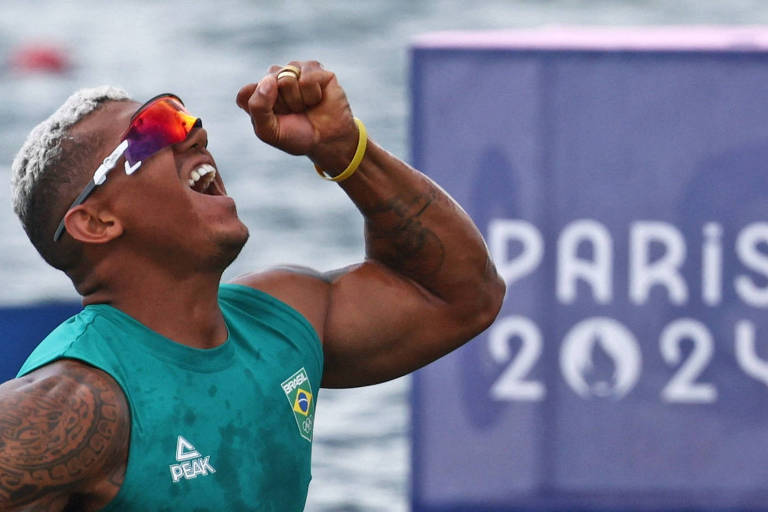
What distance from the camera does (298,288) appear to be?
351cm

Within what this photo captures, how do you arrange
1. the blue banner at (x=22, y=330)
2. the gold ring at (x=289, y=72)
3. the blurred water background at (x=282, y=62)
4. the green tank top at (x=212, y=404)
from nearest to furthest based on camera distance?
the green tank top at (x=212, y=404), the gold ring at (x=289, y=72), the blue banner at (x=22, y=330), the blurred water background at (x=282, y=62)

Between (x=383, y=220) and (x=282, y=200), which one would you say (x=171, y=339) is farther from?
(x=282, y=200)

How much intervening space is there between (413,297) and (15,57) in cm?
1337

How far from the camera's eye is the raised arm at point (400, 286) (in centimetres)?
350

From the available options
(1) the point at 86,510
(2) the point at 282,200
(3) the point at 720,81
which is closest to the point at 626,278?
(3) the point at 720,81

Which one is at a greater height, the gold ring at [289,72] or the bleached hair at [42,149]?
the gold ring at [289,72]

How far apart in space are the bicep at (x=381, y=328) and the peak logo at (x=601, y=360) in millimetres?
1623

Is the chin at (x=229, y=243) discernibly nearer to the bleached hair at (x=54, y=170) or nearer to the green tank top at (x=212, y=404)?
the green tank top at (x=212, y=404)

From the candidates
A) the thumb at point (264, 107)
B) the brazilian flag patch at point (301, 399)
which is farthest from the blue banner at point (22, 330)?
the thumb at point (264, 107)

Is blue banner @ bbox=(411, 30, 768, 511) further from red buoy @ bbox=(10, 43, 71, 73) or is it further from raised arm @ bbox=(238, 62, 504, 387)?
red buoy @ bbox=(10, 43, 71, 73)

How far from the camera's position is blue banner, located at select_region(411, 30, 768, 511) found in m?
5.18

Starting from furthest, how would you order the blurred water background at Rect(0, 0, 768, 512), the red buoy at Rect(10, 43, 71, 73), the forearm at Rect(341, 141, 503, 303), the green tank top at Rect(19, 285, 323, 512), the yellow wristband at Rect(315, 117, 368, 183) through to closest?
the red buoy at Rect(10, 43, 71, 73) < the blurred water background at Rect(0, 0, 768, 512) < the forearm at Rect(341, 141, 503, 303) < the yellow wristband at Rect(315, 117, 368, 183) < the green tank top at Rect(19, 285, 323, 512)

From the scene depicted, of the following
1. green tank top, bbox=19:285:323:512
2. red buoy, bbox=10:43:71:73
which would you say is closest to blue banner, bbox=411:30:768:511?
green tank top, bbox=19:285:323:512

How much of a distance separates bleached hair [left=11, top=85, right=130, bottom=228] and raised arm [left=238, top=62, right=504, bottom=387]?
1.82 ft
